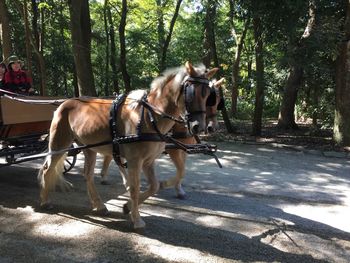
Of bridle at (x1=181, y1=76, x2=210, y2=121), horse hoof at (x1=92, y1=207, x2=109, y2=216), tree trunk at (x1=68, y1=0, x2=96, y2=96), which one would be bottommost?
horse hoof at (x1=92, y1=207, x2=109, y2=216)

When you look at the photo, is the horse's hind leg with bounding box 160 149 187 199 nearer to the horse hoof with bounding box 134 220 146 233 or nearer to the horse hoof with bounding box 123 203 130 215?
Result: the horse hoof with bounding box 123 203 130 215

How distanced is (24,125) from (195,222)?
3.79m

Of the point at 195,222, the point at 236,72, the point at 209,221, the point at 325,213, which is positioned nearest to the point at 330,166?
the point at 325,213

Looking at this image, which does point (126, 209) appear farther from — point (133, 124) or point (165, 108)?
point (165, 108)

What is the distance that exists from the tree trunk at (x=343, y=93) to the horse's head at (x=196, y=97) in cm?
860

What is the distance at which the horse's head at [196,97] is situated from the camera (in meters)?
4.46

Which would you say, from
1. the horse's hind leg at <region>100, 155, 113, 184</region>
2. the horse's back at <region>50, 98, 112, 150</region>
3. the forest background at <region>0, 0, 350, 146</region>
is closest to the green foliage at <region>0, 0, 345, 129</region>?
the forest background at <region>0, 0, 350, 146</region>

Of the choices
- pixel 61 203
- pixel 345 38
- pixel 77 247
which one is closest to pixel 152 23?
pixel 345 38

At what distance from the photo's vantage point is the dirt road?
4.47 metres

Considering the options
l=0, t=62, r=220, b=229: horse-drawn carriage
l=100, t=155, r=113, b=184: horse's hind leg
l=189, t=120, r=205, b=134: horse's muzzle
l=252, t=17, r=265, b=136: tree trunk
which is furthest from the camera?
l=252, t=17, r=265, b=136: tree trunk

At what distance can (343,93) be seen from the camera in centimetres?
1189

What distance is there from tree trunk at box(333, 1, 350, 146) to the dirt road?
12.5ft

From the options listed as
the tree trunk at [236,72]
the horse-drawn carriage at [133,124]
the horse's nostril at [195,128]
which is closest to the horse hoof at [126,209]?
the horse-drawn carriage at [133,124]

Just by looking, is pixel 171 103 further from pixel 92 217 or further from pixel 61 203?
pixel 61 203
